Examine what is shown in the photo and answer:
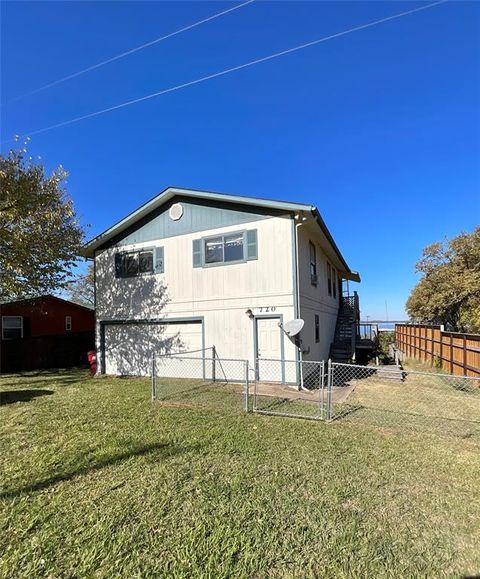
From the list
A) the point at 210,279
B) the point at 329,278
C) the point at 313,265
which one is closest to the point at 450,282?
the point at 329,278

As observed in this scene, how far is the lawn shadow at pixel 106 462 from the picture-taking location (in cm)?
382

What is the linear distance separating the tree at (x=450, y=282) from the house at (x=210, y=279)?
13197mm

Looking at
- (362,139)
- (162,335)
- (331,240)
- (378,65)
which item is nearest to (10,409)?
(162,335)

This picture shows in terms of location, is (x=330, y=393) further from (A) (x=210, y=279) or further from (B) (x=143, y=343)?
(B) (x=143, y=343)

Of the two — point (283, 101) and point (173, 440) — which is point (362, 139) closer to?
point (283, 101)

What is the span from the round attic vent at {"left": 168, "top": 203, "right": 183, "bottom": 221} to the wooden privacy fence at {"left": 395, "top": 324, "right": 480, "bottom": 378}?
9.84 m

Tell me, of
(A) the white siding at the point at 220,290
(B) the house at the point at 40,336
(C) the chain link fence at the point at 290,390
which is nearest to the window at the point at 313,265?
(A) the white siding at the point at 220,290

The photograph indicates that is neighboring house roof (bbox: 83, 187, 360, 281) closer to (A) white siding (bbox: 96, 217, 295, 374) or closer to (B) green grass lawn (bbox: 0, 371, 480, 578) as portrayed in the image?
(A) white siding (bbox: 96, 217, 295, 374)

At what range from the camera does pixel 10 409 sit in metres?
7.61

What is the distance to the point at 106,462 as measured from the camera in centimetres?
453

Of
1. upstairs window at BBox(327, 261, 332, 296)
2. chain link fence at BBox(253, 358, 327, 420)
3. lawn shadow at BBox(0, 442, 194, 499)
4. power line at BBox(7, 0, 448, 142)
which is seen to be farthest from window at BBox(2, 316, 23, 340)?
upstairs window at BBox(327, 261, 332, 296)

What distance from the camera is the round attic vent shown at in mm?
12016

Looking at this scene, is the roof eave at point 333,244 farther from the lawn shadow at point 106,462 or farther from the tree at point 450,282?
the lawn shadow at point 106,462

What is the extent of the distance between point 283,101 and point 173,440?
10.3 meters
